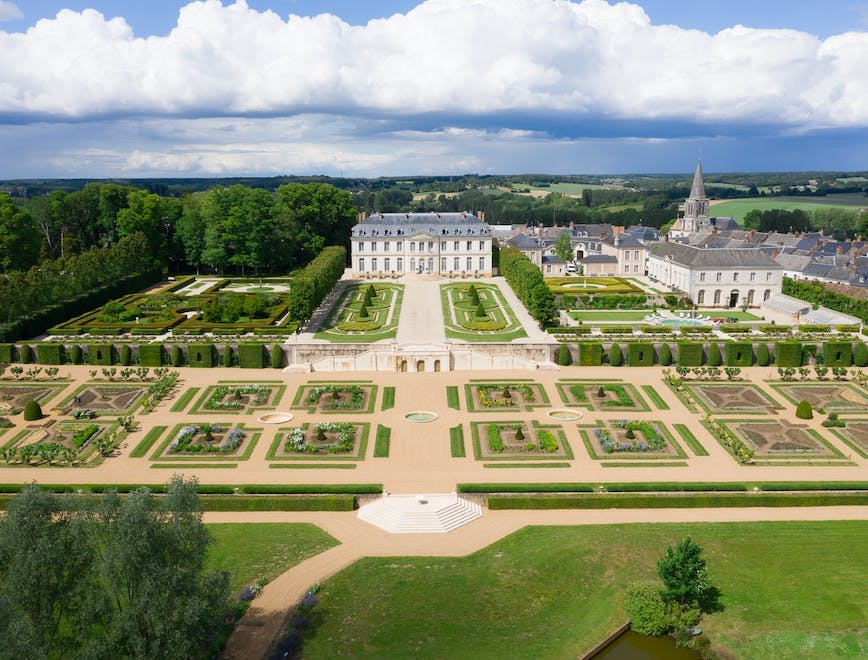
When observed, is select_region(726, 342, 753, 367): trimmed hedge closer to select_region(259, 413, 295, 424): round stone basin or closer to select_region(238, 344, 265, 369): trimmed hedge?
select_region(259, 413, 295, 424): round stone basin

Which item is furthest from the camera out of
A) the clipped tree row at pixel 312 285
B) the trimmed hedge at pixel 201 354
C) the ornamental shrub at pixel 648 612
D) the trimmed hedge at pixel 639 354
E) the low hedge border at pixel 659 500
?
the clipped tree row at pixel 312 285

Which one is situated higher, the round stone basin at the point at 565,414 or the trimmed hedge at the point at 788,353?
the trimmed hedge at the point at 788,353

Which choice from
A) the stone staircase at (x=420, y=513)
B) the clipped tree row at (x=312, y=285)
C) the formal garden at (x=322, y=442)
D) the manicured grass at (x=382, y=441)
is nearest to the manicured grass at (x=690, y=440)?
the stone staircase at (x=420, y=513)

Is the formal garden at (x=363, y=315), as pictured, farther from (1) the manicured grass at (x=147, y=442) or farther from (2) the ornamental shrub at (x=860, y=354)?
(2) the ornamental shrub at (x=860, y=354)

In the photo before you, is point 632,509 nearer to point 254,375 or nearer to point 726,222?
point 254,375

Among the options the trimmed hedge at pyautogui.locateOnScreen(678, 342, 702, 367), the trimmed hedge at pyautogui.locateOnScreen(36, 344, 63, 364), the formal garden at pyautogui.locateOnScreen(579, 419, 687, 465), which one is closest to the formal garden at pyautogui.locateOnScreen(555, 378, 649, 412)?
the formal garden at pyautogui.locateOnScreen(579, 419, 687, 465)

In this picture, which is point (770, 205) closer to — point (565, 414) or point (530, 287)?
point (530, 287)

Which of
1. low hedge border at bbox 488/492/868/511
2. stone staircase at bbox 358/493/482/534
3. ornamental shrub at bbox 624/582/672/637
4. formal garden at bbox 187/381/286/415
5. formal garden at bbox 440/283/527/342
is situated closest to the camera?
ornamental shrub at bbox 624/582/672/637

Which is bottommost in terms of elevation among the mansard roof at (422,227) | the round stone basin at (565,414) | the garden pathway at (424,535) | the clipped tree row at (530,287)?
the garden pathway at (424,535)
